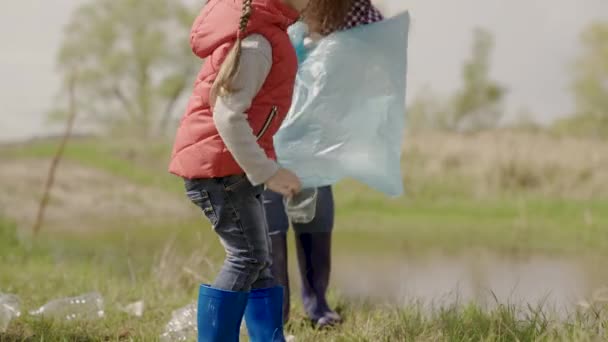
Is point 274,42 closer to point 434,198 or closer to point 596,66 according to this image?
point 434,198

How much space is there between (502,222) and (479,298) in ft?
16.4

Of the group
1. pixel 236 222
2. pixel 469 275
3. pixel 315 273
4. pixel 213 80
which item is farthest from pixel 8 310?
pixel 469 275

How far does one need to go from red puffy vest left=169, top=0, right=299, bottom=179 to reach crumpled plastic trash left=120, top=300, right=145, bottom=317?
144 cm

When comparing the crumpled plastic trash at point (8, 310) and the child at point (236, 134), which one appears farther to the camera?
the crumpled plastic trash at point (8, 310)

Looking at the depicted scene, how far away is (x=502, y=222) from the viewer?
8.34m

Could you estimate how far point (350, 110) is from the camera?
2.99 metres

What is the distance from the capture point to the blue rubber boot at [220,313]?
2291 millimetres

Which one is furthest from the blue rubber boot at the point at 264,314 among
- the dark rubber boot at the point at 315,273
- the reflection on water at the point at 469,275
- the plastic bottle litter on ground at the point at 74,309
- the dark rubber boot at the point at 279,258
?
the reflection on water at the point at 469,275

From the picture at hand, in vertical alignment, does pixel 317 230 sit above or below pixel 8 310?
above

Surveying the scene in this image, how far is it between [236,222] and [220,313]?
11.1 inches

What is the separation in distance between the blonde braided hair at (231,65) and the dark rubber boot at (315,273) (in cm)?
122

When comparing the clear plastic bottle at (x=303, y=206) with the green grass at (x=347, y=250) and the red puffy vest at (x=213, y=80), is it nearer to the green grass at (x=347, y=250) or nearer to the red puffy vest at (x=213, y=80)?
the green grass at (x=347, y=250)

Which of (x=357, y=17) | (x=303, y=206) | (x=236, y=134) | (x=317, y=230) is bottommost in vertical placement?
(x=317, y=230)

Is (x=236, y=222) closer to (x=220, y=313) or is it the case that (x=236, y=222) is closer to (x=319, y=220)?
(x=220, y=313)
